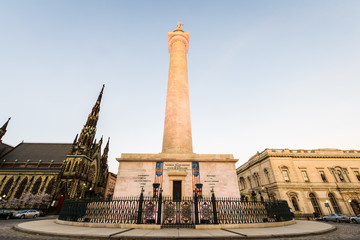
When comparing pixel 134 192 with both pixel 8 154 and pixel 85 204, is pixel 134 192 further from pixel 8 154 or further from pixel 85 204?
pixel 8 154

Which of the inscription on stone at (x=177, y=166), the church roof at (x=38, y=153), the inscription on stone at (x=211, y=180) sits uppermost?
the church roof at (x=38, y=153)

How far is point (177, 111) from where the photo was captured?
16.7 meters

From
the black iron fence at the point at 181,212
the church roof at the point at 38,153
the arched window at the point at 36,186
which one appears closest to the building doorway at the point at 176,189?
the black iron fence at the point at 181,212

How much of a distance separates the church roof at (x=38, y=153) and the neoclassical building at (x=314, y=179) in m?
53.0

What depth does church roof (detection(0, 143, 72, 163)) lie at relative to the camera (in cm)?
4683

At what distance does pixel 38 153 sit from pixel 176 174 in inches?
2203

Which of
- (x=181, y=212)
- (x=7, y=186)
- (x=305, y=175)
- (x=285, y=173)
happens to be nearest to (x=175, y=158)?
(x=181, y=212)

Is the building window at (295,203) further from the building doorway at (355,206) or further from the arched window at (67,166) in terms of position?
the arched window at (67,166)

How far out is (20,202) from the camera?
116ft

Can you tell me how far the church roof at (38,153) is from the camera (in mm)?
46828

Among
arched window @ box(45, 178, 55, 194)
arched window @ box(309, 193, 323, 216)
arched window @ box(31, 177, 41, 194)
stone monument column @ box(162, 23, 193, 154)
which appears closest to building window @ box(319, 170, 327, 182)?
arched window @ box(309, 193, 323, 216)

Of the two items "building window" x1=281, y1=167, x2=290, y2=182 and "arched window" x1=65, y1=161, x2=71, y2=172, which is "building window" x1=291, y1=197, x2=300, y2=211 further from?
"arched window" x1=65, y1=161, x2=71, y2=172

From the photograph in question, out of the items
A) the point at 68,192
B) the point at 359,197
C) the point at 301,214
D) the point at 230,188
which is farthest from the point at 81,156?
A: the point at 359,197

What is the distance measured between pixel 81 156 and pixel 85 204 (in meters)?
37.8
